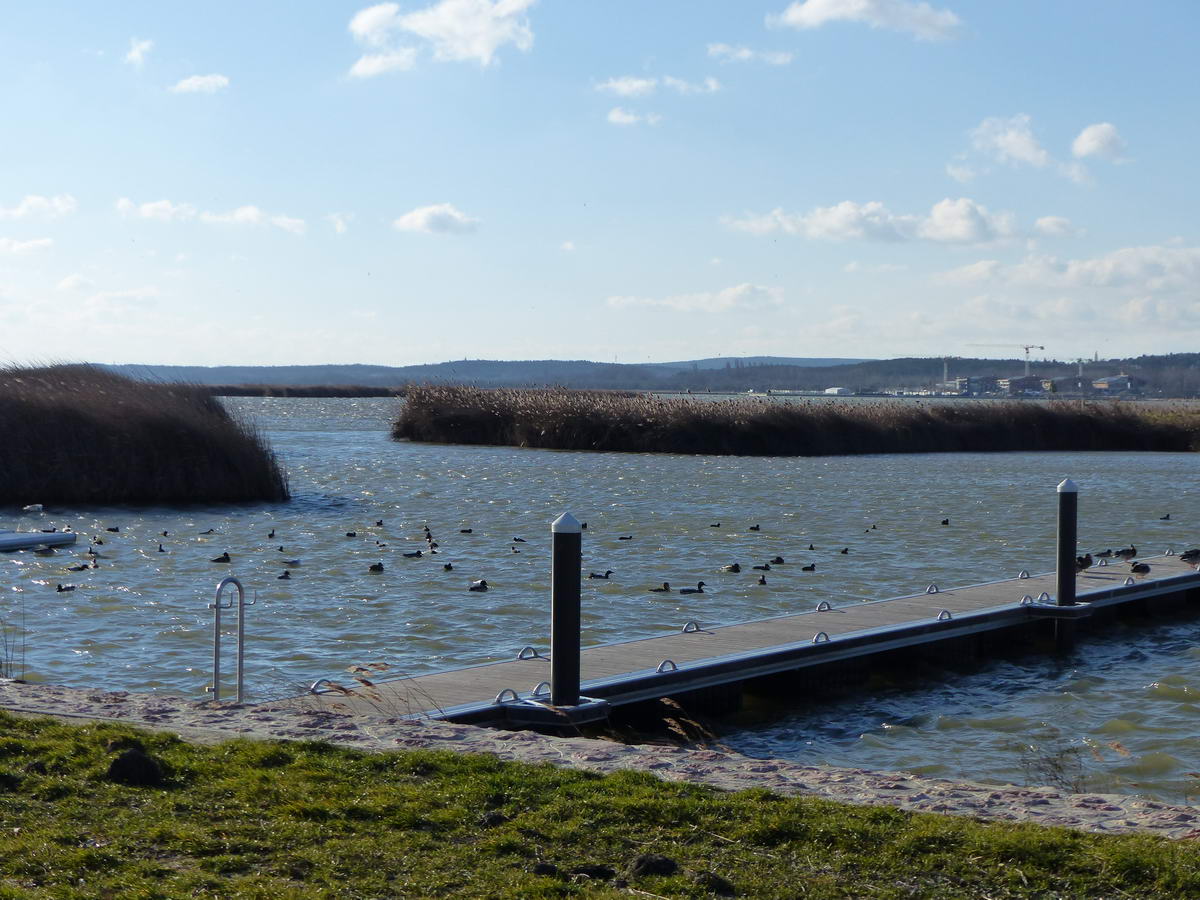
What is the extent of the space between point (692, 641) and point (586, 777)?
19.5 ft

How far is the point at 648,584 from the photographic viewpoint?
19547 mm

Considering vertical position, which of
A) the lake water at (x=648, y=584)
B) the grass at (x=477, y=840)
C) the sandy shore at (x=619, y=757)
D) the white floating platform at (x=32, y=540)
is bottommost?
the lake water at (x=648, y=584)

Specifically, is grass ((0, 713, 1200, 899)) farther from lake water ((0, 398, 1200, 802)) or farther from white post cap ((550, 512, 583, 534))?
lake water ((0, 398, 1200, 802))

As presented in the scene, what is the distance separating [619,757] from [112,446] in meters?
23.3

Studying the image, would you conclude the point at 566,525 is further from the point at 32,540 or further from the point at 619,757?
the point at 32,540

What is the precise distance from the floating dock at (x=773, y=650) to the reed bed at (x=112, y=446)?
657 inches

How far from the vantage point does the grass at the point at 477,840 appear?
17.2 feet

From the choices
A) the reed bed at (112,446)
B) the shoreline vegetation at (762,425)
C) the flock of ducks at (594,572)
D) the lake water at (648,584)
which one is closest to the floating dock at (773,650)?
the lake water at (648,584)

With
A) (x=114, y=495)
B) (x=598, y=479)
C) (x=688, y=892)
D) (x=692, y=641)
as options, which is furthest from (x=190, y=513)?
(x=688, y=892)

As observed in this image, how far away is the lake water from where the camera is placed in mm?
11632

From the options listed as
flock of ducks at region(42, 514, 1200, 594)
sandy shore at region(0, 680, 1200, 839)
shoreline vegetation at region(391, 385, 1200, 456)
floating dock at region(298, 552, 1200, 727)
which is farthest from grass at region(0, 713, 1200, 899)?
shoreline vegetation at region(391, 385, 1200, 456)

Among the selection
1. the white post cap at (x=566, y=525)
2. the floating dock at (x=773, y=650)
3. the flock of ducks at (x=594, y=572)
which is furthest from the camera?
the flock of ducks at (x=594, y=572)

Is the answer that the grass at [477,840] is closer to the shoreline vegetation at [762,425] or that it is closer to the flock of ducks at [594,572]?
the flock of ducks at [594,572]

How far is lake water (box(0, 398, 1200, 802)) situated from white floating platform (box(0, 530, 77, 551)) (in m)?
0.58
